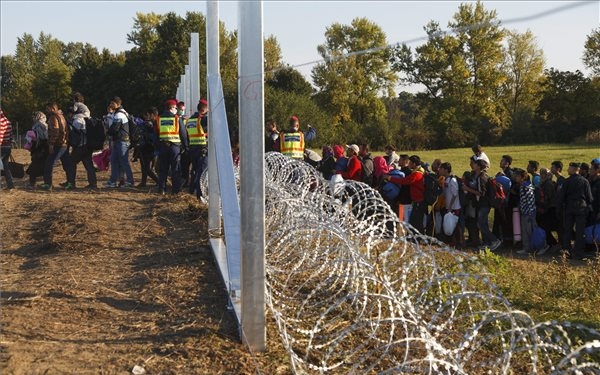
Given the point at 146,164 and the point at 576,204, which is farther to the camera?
the point at 146,164

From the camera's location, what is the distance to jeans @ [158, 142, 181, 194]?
497 inches

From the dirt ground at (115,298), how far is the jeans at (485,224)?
A: 194 inches

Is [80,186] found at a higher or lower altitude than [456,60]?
lower

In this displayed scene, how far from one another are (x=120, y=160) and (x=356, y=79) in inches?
1094

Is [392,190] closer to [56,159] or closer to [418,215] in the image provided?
[418,215]

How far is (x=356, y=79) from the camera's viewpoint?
4006cm

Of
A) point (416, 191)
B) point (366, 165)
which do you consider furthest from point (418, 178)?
point (366, 165)

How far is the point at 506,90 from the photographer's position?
52.9m

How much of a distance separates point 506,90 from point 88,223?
48266 mm

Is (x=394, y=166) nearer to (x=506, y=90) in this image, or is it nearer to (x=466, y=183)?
(x=466, y=183)

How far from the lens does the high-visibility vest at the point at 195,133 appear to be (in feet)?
39.2

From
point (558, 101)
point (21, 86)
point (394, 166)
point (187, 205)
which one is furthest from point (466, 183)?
point (21, 86)

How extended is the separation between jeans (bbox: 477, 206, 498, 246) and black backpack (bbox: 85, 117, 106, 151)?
7.61 m

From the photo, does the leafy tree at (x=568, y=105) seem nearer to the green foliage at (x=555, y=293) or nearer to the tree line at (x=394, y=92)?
the tree line at (x=394, y=92)
